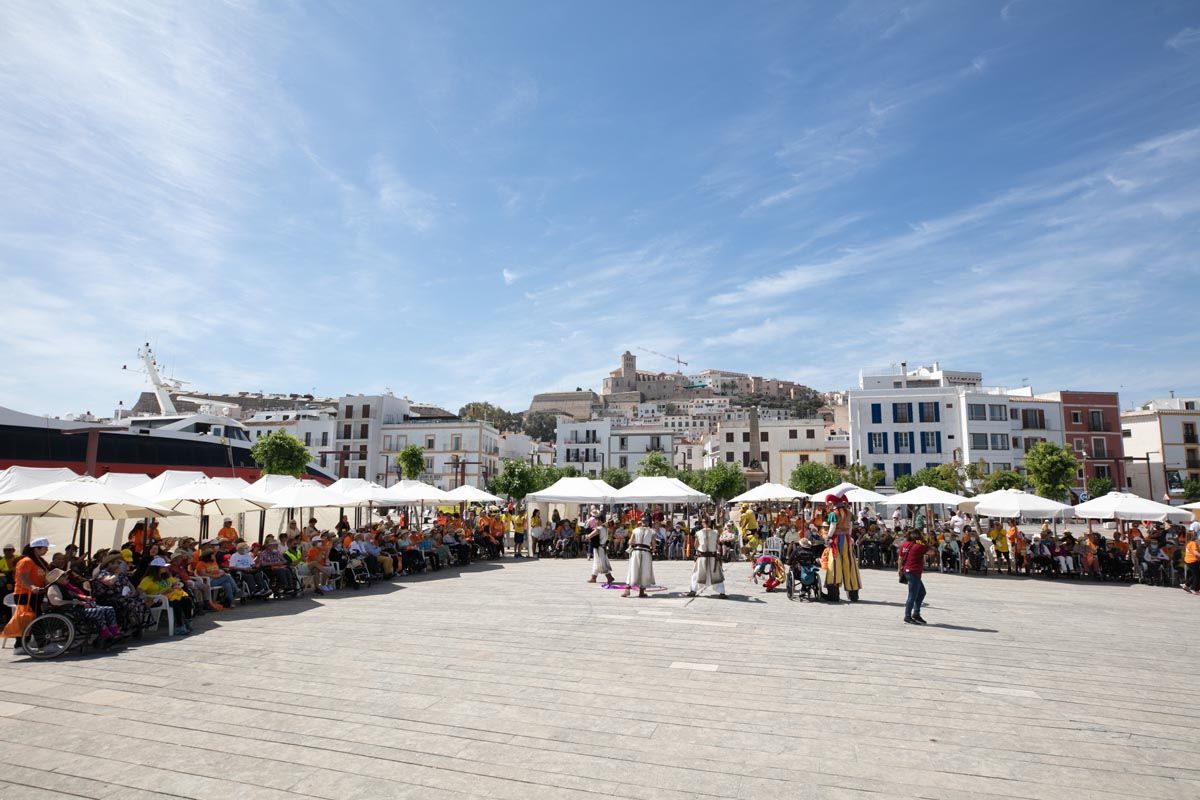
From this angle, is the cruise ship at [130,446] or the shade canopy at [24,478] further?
the cruise ship at [130,446]

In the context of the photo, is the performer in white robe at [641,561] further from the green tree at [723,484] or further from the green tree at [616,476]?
the green tree at [616,476]

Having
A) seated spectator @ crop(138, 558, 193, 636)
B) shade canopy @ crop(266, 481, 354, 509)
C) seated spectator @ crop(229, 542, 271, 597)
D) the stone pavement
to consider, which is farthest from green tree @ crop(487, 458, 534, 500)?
seated spectator @ crop(138, 558, 193, 636)

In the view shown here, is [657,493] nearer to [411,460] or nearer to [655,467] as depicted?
[411,460]

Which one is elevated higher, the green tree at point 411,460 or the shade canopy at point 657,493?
the green tree at point 411,460

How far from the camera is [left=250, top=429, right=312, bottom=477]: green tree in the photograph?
43750mm

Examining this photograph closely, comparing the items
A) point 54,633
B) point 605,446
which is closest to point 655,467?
point 605,446

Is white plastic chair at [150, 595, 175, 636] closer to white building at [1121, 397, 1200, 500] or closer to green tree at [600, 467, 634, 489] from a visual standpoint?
green tree at [600, 467, 634, 489]

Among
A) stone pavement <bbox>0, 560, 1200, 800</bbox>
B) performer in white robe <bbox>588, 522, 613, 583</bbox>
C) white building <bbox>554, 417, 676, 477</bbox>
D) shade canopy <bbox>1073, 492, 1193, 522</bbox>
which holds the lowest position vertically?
stone pavement <bbox>0, 560, 1200, 800</bbox>

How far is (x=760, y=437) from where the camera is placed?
224ft

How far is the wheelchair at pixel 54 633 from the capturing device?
8.20 m

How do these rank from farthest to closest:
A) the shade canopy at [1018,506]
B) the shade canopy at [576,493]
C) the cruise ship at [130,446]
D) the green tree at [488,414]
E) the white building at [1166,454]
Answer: the green tree at [488,414]
the white building at [1166,454]
the cruise ship at [130,446]
the shade canopy at [576,493]
the shade canopy at [1018,506]

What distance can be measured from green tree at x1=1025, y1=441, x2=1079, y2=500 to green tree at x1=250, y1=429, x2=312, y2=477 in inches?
1797

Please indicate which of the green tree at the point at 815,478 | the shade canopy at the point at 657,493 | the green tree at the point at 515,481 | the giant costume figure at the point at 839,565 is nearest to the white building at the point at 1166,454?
the green tree at the point at 815,478

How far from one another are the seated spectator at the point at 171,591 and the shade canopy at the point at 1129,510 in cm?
1936
